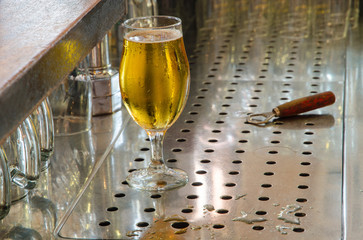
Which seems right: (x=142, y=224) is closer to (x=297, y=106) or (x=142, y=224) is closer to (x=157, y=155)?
(x=157, y=155)

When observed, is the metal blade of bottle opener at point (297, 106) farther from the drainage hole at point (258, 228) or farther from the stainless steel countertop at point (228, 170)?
the drainage hole at point (258, 228)

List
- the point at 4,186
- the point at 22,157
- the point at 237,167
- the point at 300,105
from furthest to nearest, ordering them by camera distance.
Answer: the point at 300,105 → the point at 237,167 → the point at 22,157 → the point at 4,186

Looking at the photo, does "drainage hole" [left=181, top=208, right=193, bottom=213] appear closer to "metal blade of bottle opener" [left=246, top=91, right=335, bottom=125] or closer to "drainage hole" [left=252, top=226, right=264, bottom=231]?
"drainage hole" [left=252, top=226, right=264, bottom=231]

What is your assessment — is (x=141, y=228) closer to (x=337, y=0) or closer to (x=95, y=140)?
(x=95, y=140)

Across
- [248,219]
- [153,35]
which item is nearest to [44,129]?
[153,35]

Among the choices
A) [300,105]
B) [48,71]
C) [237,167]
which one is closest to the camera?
[48,71]

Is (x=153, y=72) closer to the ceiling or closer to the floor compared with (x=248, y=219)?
closer to the ceiling

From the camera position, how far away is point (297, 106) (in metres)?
1.45

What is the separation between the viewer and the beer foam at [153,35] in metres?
1.04

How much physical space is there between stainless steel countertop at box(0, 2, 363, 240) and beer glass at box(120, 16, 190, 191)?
0.15 metres

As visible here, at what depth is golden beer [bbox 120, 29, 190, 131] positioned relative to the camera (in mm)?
1032

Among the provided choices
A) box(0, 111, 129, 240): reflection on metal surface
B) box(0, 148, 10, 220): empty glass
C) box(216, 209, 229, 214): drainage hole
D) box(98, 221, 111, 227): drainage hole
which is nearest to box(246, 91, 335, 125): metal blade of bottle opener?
box(0, 111, 129, 240): reflection on metal surface

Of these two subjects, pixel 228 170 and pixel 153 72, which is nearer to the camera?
pixel 153 72

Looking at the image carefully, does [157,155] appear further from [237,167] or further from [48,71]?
[48,71]
